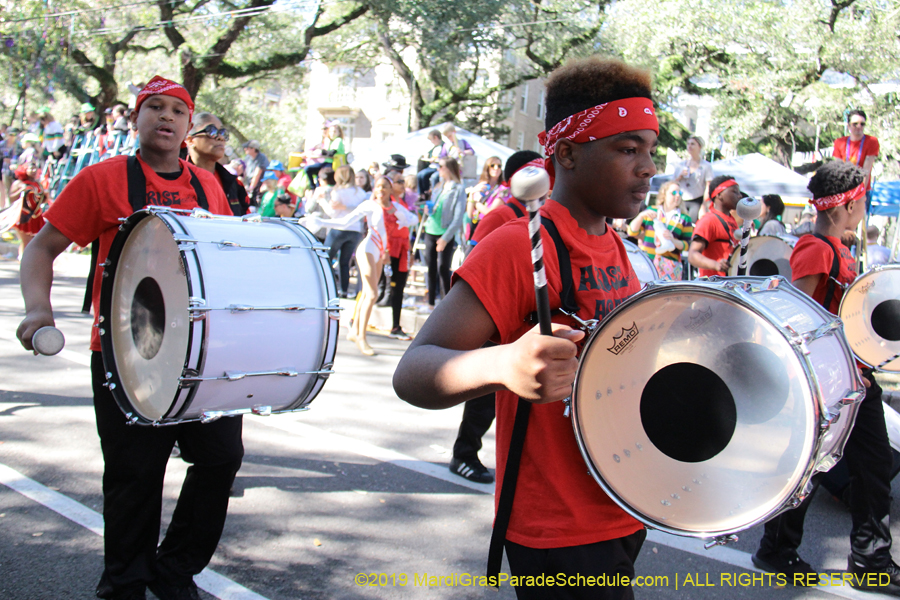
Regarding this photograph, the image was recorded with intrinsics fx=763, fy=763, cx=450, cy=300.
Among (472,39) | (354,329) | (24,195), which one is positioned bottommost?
(354,329)

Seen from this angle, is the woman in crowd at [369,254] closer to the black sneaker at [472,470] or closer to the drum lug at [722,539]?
the black sneaker at [472,470]

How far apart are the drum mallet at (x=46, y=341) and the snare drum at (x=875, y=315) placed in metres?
3.30

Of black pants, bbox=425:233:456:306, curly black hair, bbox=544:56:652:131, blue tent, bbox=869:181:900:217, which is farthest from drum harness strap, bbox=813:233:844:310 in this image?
blue tent, bbox=869:181:900:217

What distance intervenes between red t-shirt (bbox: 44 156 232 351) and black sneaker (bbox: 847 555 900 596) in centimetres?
348

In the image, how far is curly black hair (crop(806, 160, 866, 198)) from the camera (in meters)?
3.70

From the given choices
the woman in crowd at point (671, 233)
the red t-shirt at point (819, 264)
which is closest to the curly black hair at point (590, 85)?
the red t-shirt at point (819, 264)

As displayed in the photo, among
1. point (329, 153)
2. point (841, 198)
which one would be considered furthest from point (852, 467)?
point (329, 153)

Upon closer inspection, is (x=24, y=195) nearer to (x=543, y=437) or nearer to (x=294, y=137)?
(x=543, y=437)

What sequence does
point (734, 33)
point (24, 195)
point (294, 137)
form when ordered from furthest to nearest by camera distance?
1. point (294, 137)
2. point (734, 33)
3. point (24, 195)

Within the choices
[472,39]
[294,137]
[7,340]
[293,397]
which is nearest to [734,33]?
[472,39]

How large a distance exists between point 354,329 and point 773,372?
7.24m

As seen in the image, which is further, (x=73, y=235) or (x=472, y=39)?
(x=472, y=39)

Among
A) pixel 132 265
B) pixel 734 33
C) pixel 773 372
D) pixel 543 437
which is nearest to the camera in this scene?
pixel 773 372

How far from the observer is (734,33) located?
23.2 m
